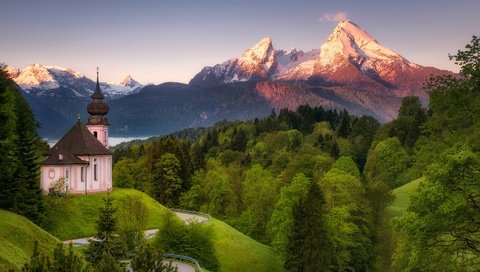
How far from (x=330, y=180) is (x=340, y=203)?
3.06 m

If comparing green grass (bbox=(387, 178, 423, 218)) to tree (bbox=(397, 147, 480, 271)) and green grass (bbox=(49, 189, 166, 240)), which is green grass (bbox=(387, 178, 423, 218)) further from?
tree (bbox=(397, 147, 480, 271))

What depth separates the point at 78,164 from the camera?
216 feet

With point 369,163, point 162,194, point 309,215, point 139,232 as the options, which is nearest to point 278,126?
point 369,163

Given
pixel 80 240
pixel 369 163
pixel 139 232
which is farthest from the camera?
pixel 369 163

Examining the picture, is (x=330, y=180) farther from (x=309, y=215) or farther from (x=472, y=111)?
(x=472, y=111)

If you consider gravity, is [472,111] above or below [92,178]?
above

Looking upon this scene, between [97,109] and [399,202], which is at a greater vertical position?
[97,109]

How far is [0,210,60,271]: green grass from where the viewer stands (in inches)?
1234

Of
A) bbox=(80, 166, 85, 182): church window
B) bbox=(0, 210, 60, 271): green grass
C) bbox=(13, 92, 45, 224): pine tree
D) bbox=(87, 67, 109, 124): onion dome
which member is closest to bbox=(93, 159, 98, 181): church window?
bbox=(80, 166, 85, 182): church window

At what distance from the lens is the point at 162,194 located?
87.4m

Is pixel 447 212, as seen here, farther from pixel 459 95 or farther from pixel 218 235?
pixel 218 235

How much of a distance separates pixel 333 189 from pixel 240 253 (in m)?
12.9

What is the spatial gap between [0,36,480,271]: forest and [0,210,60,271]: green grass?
13.7 feet

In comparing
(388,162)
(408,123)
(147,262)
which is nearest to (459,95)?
(147,262)
